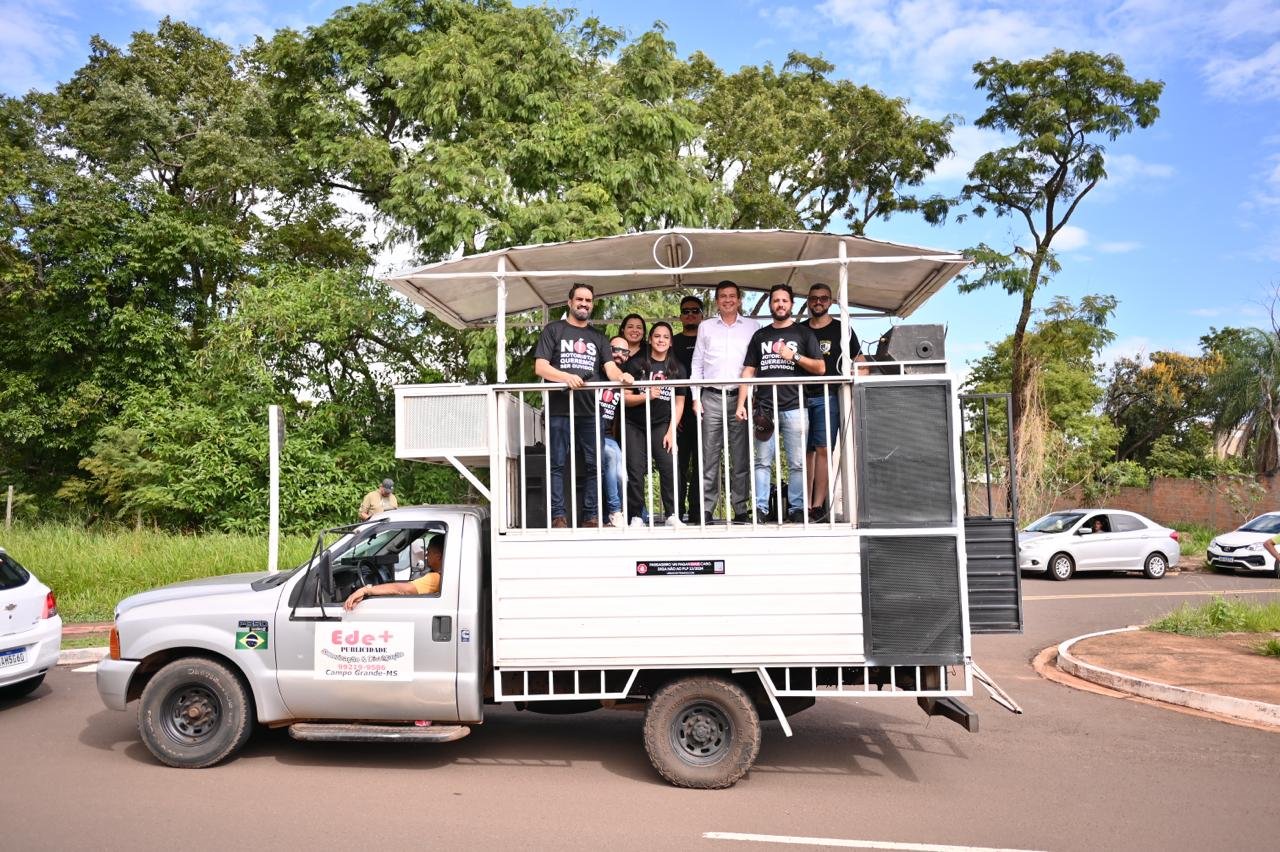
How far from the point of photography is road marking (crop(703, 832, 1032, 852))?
5.02m

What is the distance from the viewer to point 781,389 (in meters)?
6.76

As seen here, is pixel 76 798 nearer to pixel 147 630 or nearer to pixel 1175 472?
pixel 147 630

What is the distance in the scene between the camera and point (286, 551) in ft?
50.8

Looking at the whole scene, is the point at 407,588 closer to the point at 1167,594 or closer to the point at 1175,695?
the point at 1175,695

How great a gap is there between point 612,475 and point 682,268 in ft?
5.05

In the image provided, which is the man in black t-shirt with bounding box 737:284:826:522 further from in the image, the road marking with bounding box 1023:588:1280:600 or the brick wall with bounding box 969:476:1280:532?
the brick wall with bounding box 969:476:1280:532

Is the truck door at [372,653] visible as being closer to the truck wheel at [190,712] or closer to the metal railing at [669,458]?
the truck wheel at [190,712]

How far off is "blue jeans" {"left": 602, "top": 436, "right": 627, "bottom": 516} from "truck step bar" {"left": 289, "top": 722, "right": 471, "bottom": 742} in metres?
1.78

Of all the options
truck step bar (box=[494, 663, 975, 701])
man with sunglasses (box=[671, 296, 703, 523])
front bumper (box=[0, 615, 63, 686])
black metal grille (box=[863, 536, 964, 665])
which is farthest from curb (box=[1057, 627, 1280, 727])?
front bumper (box=[0, 615, 63, 686])

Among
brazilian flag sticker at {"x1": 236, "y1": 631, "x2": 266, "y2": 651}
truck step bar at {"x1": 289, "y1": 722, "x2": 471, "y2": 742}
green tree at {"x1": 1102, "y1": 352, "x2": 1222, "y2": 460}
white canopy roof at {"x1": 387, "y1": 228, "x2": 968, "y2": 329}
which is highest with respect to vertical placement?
green tree at {"x1": 1102, "y1": 352, "x2": 1222, "y2": 460}

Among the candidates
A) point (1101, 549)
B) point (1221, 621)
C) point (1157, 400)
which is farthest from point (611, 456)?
point (1157, 400)

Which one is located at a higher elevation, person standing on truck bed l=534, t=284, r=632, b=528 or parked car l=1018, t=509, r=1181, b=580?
person standing on truck bed l=534, t=284, r=632, b=528

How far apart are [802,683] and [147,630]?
14.1 feet

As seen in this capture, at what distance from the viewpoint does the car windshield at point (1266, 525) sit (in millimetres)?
20672
